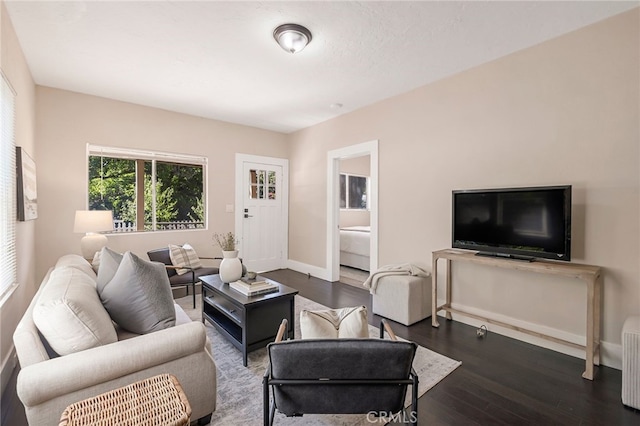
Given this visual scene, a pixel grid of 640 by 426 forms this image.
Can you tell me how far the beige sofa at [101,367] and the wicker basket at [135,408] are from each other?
13cm

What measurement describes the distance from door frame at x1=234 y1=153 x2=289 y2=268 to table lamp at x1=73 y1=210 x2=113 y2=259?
1998mm

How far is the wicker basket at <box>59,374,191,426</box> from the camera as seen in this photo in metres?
1.14

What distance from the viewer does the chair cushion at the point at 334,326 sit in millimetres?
1641

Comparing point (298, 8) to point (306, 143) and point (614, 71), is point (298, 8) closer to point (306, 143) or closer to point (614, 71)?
point (614, 71)

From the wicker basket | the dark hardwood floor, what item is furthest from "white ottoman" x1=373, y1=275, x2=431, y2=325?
the wicker basket

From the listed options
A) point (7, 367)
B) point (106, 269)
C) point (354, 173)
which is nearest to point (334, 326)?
point (106, 269)

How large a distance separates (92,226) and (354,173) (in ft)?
18.4

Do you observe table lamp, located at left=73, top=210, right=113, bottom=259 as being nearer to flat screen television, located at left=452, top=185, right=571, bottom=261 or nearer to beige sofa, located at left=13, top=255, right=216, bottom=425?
beige sofa, located at left=13, top=255, right=216, bottom=425

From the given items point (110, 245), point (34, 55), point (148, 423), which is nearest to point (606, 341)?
point (148, 423)

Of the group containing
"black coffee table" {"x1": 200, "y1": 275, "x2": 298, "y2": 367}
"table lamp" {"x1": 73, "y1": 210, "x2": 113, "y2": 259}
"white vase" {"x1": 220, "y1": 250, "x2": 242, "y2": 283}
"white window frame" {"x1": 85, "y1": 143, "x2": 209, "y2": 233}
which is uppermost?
"white window frame" {"x1": 85, "y1": 143, "x2": 209, "y2": 233}

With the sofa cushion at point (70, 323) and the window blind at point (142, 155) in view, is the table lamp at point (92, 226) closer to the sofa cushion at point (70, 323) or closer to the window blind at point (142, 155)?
the window blind at point (142, 155)

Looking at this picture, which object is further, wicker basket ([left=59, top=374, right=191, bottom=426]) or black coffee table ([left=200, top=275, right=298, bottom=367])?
black coffee table ([left=200, top=275, right=298, bottom=367])

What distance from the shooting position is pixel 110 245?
13.0ft

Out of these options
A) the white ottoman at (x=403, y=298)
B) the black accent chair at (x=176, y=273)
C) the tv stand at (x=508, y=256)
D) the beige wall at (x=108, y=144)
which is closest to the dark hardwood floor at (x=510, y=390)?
the white ottoman at (x=403, y=298)
